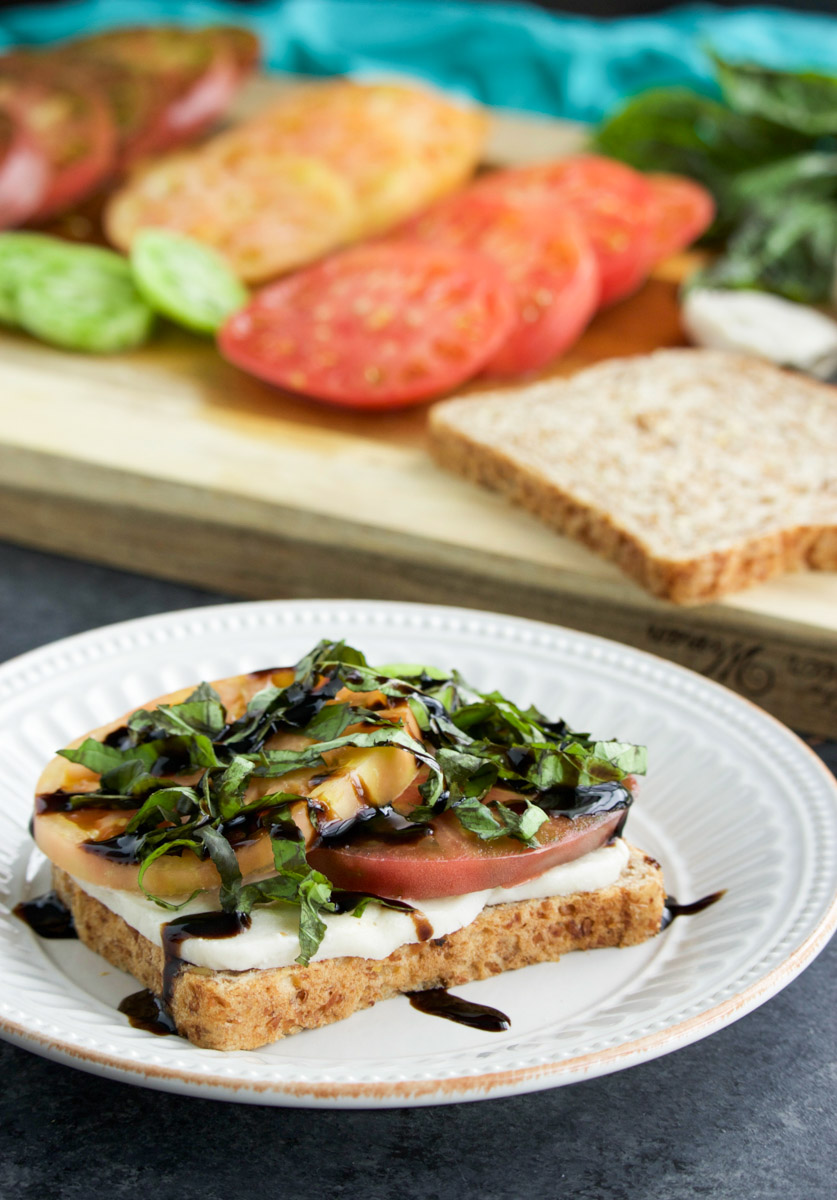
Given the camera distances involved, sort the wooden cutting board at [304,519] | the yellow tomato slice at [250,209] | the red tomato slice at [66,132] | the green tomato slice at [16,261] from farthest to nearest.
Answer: the red tomato slice at [66,132] < the yellow tomato slice at [250,209] < the green tomato slice at [16,261] < the wooden cutting board at [304,519]

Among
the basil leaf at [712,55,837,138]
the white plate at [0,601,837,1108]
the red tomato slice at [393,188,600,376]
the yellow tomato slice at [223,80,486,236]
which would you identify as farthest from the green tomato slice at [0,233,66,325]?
the basil leaf at [712,55,837,138]

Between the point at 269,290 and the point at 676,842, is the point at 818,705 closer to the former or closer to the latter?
the point at 676,842

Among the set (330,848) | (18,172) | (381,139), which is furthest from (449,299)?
(330,848)

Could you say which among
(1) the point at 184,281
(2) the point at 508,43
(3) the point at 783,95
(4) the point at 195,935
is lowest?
(1) the point at 184,281

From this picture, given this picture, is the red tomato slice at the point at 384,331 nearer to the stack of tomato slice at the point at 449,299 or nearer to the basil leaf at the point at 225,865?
the stack of tomato slice at the point at 449,299

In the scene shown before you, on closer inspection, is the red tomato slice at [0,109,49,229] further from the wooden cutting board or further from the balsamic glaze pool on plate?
the balsamic glaze pool on plate

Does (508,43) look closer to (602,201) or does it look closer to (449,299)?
(602,201)

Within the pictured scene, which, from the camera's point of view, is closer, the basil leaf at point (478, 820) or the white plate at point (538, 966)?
→ the white plate at point (538, 966)

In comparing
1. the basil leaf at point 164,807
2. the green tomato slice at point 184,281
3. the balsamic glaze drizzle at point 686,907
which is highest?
the basil leaf at point 164,807

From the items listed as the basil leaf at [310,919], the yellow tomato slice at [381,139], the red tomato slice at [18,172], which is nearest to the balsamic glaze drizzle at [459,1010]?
the basil leaf at [310,919]
